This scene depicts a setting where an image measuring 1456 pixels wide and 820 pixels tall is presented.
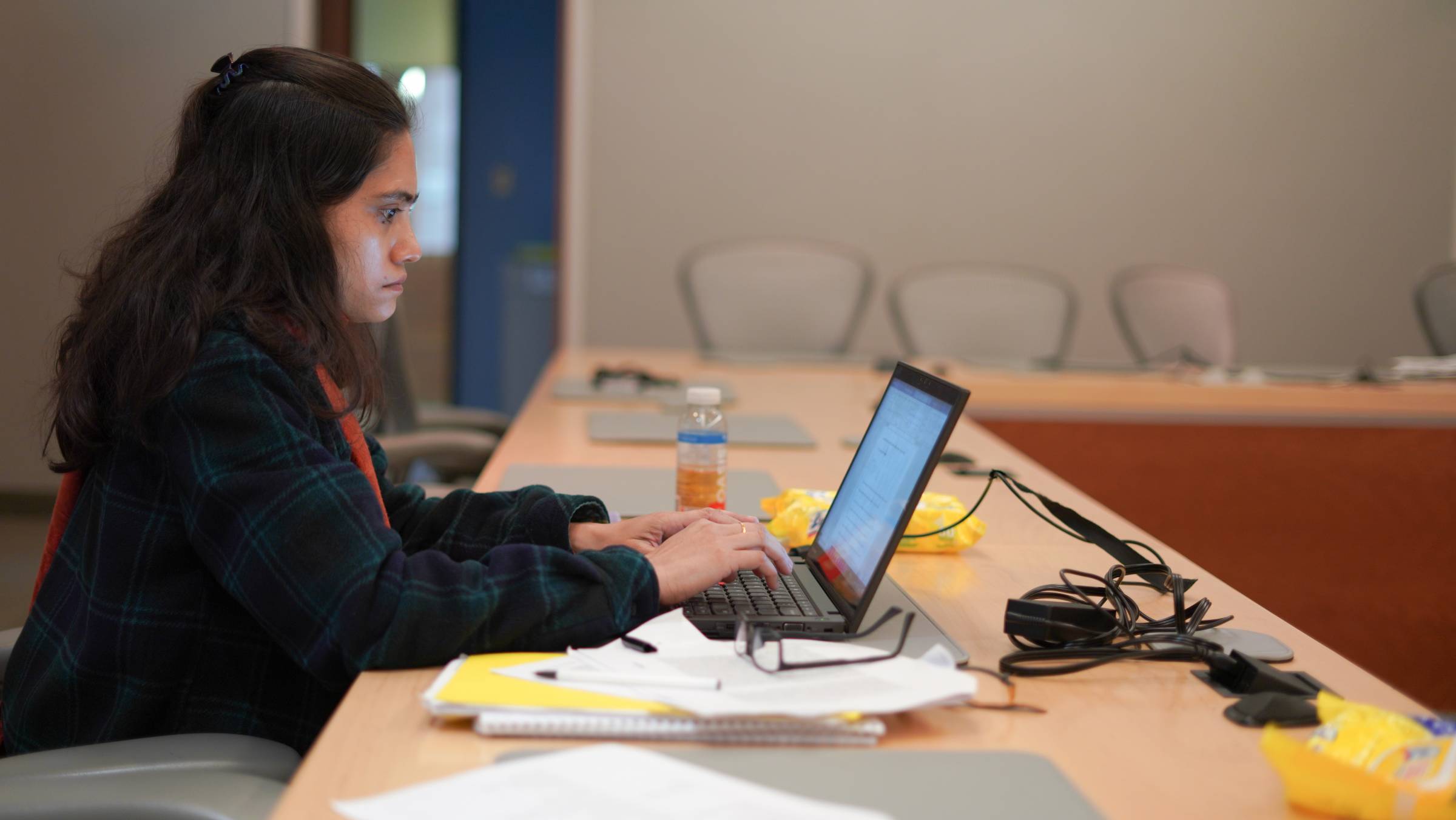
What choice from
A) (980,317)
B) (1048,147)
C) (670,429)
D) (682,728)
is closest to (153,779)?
(682,728)

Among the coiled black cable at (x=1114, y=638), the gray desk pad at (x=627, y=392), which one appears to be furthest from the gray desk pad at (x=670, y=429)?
the coiled black cable at (x=1114, y=638)

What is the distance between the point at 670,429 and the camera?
7.07ft

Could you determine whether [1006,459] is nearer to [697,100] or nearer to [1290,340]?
[697,100]

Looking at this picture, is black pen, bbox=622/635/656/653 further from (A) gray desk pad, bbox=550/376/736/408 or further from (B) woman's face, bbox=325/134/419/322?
(A) gray desk pad, bbox=550/376/736/408

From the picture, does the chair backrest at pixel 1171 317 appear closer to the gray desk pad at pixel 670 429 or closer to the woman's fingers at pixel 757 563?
the gray desk pad at pixel 670 429

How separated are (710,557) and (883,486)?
161mm

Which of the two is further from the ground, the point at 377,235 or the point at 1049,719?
the point at 377,235

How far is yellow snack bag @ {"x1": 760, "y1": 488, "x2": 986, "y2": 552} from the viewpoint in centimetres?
137

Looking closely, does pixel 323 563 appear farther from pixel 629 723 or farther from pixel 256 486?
pixel 629 723

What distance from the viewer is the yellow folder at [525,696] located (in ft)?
2.68

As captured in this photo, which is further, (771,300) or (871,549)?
(771,300)

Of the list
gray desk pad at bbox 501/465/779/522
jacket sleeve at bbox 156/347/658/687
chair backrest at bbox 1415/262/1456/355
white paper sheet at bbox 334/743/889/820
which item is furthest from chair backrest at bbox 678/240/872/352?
white paper sheet at bbox 334/743/889/820

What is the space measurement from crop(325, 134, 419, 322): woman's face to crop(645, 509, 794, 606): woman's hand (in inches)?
12.8

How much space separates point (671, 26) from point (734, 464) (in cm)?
359
